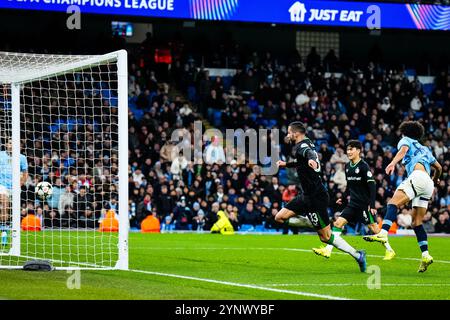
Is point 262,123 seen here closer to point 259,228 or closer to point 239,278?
point 259,228

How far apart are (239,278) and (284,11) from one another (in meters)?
23.5

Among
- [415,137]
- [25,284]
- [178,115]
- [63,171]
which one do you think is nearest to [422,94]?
[178,115]

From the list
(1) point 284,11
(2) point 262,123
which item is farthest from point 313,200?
(1) point 284,11

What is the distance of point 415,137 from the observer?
13938 millimetres

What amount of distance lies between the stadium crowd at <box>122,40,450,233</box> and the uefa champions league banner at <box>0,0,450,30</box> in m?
2.67

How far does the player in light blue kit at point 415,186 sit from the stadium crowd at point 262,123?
598 inches

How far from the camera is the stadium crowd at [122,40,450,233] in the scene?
29.2 metres

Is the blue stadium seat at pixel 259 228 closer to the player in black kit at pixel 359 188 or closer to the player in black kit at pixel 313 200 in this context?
the player in black kit at pixel 359 188

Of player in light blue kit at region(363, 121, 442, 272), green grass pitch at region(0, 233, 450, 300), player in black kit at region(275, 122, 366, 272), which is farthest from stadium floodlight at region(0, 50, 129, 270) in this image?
player in light blue kit at region(363, 121, 442, 272)

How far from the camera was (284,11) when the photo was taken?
113 feet

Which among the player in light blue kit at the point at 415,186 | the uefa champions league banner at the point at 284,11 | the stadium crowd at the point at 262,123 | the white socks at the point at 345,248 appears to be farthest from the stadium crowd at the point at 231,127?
the player in light blue kit at the point at 415,186

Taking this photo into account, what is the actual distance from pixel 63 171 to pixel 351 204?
37.5 feet

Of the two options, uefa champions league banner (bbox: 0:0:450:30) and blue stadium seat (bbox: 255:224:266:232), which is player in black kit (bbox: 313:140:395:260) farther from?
uefa champions league banner (bbox: 0:0:450:30)

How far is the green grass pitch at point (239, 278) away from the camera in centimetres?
994
